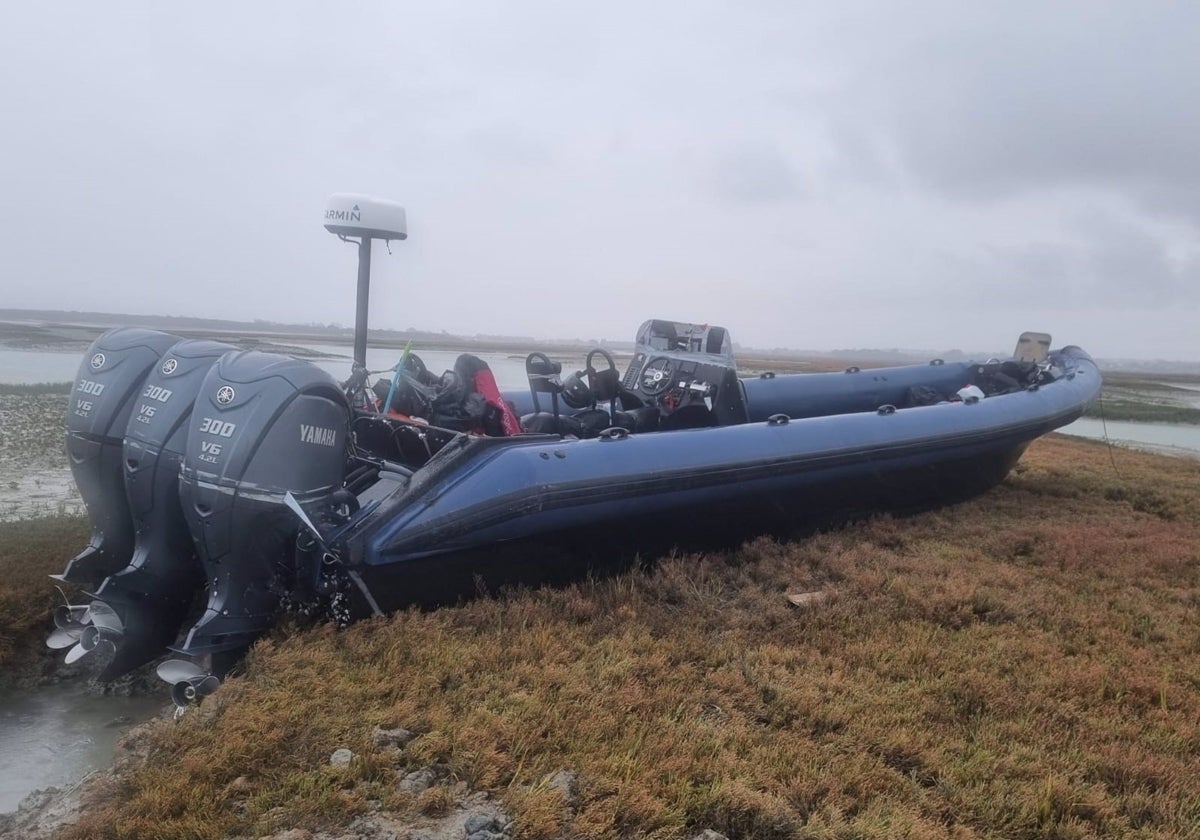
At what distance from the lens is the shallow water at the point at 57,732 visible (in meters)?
3.14

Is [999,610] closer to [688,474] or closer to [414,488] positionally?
[688,474]

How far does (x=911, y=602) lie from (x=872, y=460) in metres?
1.59

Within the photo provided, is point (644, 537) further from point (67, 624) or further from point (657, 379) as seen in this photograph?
point (67, 624)

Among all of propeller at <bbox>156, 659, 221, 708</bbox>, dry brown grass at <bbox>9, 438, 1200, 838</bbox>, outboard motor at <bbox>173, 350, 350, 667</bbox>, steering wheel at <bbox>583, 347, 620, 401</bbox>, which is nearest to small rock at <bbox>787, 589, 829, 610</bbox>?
dry brown grass at <bbox>9, 438, 1200, 838</bbox>

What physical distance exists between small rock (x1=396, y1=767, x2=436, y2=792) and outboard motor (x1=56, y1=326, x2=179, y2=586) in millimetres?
2478

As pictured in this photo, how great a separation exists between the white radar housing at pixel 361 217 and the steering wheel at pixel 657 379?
2.38 m

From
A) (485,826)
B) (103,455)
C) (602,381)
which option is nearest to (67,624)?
(103,455)

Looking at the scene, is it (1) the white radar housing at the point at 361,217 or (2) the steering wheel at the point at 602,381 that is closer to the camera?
(1) the white radar housing at the point at 361,217

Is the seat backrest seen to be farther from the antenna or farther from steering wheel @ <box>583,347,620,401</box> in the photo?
the antenna

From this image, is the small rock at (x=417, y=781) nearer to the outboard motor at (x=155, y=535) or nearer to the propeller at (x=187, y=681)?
the propeller at (x=187, y=681)

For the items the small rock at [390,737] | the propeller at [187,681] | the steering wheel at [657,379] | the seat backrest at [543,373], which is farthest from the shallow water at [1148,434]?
the propeller at [187,681]

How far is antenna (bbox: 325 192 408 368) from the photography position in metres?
4.88

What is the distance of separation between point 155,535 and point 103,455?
0.61 m

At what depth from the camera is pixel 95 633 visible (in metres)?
3.77
